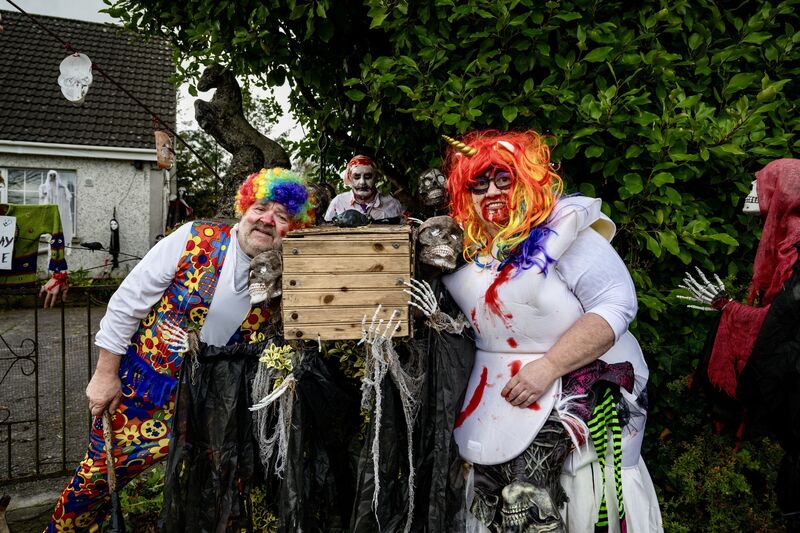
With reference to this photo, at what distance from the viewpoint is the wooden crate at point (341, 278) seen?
187cm

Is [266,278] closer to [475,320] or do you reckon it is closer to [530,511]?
[475,320]

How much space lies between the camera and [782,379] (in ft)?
6.59

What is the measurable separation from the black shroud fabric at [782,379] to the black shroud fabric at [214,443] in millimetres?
1958

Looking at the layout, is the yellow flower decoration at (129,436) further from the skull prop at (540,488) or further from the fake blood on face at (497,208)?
the fake blood on face at (497,208)

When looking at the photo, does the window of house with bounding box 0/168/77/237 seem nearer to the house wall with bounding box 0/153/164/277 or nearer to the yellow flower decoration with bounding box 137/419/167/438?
the house wall with bounding box 0/153/164/277

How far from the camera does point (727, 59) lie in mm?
2496

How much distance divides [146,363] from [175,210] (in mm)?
9983

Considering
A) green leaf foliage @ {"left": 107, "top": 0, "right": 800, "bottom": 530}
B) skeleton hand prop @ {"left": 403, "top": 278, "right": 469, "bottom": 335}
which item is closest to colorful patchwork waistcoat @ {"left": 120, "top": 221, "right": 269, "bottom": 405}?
skeleton hand prop @ {"left": 403, "top": 278, "right": 469, "bottom": 335}

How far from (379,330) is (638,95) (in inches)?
65.8

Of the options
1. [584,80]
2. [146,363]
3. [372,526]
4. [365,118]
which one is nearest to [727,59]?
[584,80]

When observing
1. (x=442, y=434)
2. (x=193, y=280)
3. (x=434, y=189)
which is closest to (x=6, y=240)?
(x=193, y=280)

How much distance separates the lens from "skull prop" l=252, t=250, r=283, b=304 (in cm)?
197

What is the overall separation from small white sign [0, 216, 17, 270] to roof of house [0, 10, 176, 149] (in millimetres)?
5425

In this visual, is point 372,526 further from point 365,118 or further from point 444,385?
point 365,118
